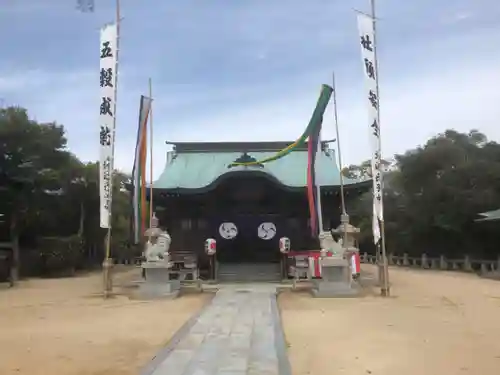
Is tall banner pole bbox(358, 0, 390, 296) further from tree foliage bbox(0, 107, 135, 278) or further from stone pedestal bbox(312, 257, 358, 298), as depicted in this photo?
tree foliage bbox(0, 107, 135, 278)

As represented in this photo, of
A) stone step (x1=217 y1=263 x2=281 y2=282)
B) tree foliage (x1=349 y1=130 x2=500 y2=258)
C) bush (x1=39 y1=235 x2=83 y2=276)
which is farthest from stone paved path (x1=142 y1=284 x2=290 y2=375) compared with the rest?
tree foliage (x1=349 y1=130 x2=500 y2=258)

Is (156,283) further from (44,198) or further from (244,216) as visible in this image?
(44,198)

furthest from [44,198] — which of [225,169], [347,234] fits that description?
[347,234]

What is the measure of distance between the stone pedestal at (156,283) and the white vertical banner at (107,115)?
1794 mm

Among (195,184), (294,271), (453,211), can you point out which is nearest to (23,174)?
(195,184)

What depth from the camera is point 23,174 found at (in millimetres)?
20859

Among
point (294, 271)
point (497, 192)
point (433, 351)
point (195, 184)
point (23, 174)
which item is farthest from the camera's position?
point (497, 192)

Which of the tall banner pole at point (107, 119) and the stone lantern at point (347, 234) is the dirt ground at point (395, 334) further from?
the tall banner pole at point (107, 119)

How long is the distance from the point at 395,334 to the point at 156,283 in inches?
315

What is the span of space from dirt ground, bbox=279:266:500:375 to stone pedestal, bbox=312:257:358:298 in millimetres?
656

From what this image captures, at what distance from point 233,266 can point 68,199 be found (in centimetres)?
1138

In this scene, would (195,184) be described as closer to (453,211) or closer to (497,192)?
(453,211)

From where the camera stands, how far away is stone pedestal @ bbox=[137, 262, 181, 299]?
47.0ft

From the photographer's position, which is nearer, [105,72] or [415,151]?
[105,72]
